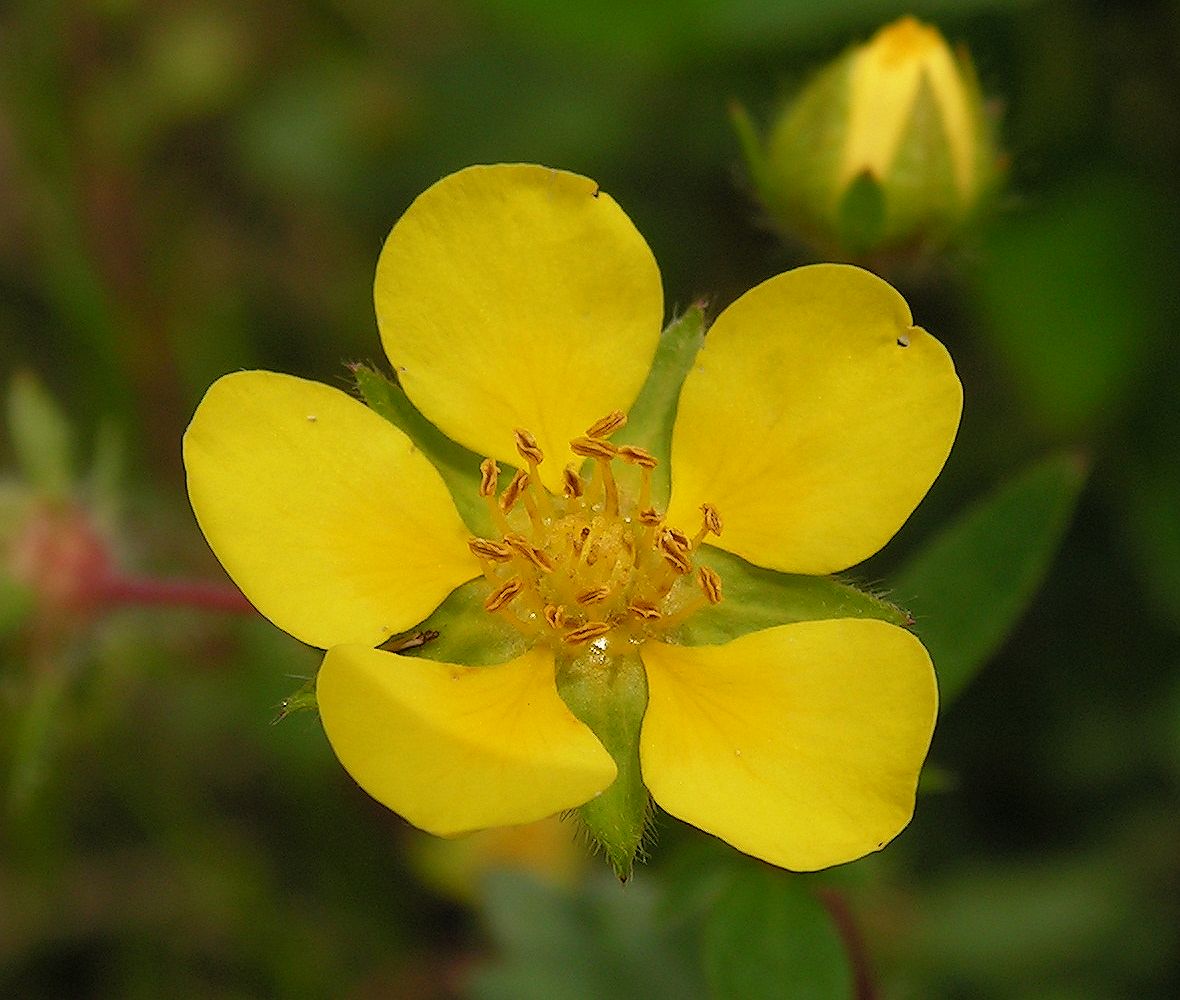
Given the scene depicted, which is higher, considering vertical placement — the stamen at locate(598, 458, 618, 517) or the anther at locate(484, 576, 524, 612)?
the stamen at locate(598, 458, 618, 517)

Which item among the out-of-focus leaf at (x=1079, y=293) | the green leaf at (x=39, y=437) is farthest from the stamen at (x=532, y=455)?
the out-of-focus leaf at (x=1079, y=293)

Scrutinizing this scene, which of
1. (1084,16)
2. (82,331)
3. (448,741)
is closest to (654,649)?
(448,741)

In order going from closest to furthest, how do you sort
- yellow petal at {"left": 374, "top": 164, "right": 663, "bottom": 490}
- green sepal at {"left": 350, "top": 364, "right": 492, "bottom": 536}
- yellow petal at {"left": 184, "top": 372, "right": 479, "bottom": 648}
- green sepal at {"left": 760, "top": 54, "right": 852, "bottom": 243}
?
yellow petal at {"left": 184, "top": 372, "right": 479, "bottom": 648} < yellow petal at {"left": 374, "top": 164, "right": 663, "bottom": 490} < green sepal at {"left": 350, "top": 364, "right": 492, "bottom": 536} < green sepal at {"left": 760, "top": 54, "right": 852, "bottom": 243}

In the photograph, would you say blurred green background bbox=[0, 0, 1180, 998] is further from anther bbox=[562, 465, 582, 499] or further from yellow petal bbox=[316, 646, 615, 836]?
yellow petal bbox=[316, 646, 615, 836]

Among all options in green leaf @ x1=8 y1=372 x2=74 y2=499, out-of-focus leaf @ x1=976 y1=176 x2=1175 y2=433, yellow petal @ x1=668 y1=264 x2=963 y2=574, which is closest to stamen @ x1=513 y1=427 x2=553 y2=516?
yellow petal @ x1=668 y1=264 x2=963 y2=574

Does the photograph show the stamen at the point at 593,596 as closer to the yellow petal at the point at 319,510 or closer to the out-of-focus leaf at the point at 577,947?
the yellow petal at the point at 319,510

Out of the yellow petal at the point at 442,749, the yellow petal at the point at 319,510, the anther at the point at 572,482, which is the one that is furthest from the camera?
the anther at the point at 572,482

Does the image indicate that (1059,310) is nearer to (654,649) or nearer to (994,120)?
(994,120)
